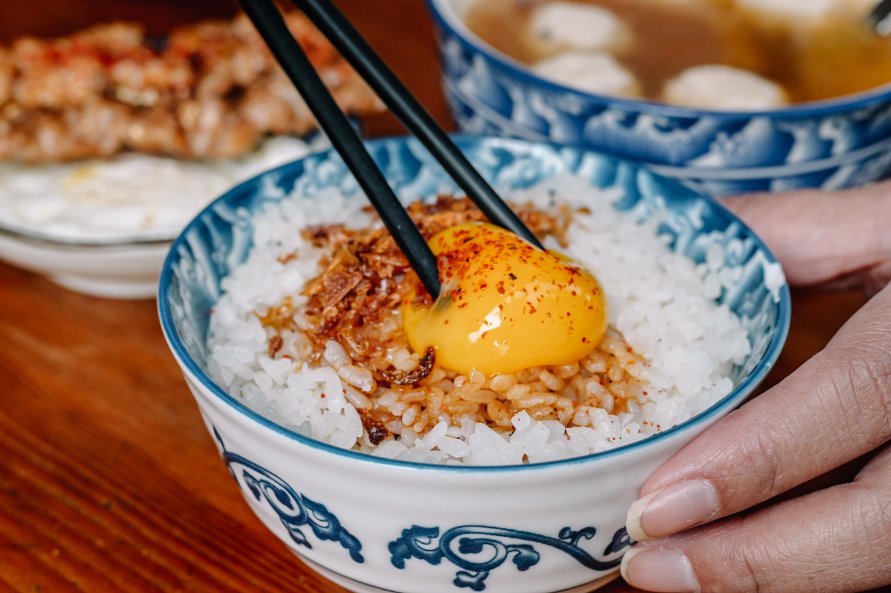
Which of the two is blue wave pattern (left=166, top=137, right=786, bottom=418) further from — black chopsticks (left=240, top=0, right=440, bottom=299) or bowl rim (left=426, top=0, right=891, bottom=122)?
black chopsticks (left=240, top=0, right=440, bottom=299)

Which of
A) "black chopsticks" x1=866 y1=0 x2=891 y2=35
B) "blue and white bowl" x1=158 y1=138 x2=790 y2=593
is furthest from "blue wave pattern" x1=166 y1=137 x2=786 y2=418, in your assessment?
"black chopsticks" x1=866 y1=0 x2=891 y2=35

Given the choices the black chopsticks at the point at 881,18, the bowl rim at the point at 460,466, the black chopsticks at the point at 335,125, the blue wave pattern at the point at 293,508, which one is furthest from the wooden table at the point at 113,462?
the black chopsticks at the point at 881,18

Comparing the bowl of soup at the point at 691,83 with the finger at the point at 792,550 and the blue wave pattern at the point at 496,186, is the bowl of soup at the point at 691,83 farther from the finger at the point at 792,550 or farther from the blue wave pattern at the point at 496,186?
the finger at the point at 792,550

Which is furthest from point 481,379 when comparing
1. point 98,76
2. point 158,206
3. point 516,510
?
point 98,76

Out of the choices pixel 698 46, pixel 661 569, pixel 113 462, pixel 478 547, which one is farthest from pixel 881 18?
pixel 113 462

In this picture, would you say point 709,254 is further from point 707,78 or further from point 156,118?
point 156,118

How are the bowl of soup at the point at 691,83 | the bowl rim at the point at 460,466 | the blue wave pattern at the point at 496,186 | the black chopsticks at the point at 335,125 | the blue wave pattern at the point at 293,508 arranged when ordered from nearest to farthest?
the bowl rim at the point at 460,466 < the blue wave pattern at the point at 293,508 < the black chopsticks at the point at 335,125 < the blue wave pattern at the point at 496,186 < the bowl of soup at the point at 691,83
